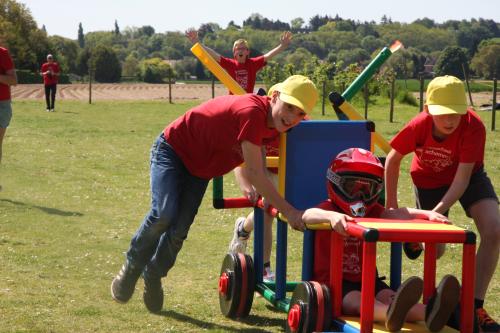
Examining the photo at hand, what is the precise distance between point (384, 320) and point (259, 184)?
1043 mm

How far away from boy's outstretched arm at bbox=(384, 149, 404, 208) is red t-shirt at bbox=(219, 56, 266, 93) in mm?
5866

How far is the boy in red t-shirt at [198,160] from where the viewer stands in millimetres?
5355

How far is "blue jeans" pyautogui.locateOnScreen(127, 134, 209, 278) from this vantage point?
5961 millimetres

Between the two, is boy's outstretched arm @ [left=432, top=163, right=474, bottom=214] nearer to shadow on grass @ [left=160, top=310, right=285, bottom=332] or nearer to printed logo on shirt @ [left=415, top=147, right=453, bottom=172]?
printed logo on shirt @ [left=415, top=147, right=453, bottom=172]

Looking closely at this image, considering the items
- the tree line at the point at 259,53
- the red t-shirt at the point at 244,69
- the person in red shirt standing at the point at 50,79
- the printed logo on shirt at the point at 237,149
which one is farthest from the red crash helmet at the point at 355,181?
the tree line at the point at 259,53

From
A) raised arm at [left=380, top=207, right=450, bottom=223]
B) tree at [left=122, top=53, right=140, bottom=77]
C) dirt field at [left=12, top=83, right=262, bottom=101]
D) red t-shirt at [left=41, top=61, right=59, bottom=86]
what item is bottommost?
tree at [left=122, top=53, right=140, bottom=77]

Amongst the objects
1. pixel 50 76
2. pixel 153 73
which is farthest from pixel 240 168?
pixel 153 73

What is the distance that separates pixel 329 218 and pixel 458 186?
1306 mm

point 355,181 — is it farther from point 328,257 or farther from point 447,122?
point 447,122

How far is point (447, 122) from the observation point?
584 centimetres

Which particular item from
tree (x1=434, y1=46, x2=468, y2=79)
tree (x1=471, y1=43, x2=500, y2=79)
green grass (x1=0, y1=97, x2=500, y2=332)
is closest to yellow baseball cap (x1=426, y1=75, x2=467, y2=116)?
green grass (x1=0, y1=97, x2=500, y2=332)

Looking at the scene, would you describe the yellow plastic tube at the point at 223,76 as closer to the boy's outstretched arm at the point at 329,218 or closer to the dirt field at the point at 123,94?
the boy's outstretched arm at the point at 329,218

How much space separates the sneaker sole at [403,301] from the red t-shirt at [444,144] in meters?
1.51

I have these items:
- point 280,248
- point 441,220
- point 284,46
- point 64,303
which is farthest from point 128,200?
point 441,220
